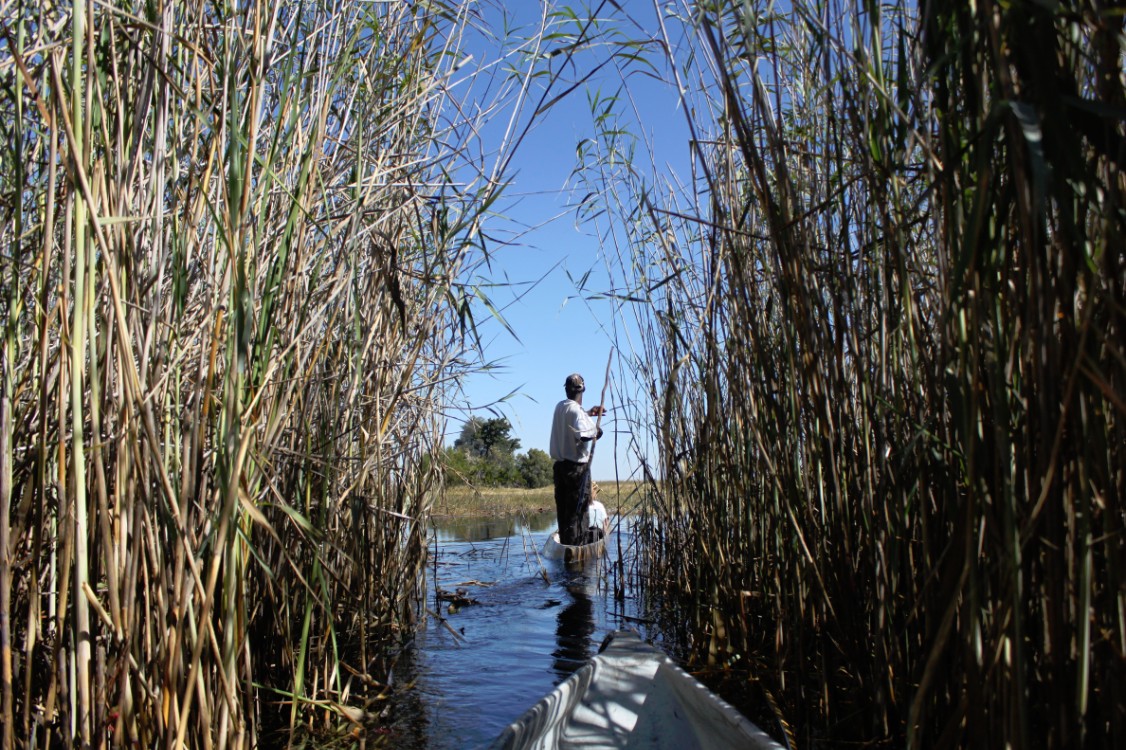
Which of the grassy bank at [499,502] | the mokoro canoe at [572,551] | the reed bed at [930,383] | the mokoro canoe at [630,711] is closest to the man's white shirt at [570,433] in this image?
the mokoro canoe at [572,551]

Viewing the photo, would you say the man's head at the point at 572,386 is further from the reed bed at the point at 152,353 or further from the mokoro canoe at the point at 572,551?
the reed bed at the point at 152,353

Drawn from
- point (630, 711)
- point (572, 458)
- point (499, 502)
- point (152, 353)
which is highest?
point (152, 353)

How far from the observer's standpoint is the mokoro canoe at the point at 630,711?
213 centimetres

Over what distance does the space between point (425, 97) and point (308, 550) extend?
1.56 meters

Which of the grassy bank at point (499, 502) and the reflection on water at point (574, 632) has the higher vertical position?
the grassy bank at point (499, 502)

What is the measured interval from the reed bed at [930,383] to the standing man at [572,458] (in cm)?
332

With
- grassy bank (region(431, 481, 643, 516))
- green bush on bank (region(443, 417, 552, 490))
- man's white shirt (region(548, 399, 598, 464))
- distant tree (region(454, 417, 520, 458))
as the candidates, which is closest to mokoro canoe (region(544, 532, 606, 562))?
man's white shirt (region(548, 399, 598, 464))

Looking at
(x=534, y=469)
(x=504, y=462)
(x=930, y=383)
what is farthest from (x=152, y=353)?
(x=534, y=469)

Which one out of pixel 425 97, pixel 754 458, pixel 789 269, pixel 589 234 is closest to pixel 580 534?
pixel 589 234

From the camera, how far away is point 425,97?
9.20 ft

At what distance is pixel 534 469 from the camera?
23.1 m

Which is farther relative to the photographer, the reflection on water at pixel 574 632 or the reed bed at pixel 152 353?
the reflection on water at pixel 574 632

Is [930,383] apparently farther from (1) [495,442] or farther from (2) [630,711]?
(1) [495,442]

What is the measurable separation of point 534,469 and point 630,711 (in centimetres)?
2063
